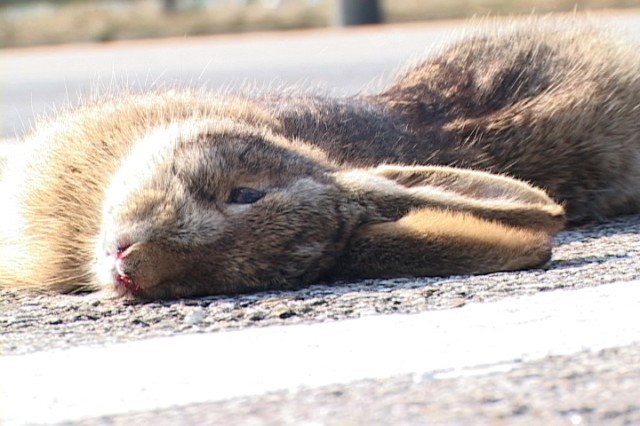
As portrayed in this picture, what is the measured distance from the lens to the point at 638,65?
683 centimetres

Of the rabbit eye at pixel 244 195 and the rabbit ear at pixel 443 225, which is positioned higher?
the rabbit eye at pixel 244 195

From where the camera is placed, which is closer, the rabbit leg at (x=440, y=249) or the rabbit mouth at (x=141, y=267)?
the rabbit mouth at (x=141, y=267)

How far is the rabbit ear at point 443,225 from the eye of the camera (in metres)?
4.65

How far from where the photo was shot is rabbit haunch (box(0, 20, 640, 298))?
4504 mm

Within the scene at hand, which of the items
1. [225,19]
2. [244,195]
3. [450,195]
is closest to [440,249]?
[450,195]

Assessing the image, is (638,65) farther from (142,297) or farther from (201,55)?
(201,55)

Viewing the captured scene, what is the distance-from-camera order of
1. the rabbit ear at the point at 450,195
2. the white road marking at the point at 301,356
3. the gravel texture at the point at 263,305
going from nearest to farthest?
the white road marking at the point at 301,356 < the gravel texture at the point at 263,305 < the rabbit ear at the point at 450,195

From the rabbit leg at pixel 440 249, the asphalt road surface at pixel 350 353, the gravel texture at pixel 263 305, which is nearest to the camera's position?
the asphalt road surface at pixel 350 353

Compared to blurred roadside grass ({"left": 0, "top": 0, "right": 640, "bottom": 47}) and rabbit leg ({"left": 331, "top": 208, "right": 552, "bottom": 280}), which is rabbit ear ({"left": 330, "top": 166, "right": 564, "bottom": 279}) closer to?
rabbit leg ({"left": 331, "top": 208, "right": 552, "bottom": 280})

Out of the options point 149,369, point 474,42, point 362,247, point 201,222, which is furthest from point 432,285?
point 474,42

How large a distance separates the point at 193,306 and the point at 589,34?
3.48 metres

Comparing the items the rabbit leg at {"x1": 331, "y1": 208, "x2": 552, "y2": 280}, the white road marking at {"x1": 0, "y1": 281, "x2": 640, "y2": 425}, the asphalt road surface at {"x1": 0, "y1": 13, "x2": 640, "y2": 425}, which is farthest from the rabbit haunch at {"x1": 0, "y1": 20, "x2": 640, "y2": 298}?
the white road marking at {"x1": 0, "y1": 281, "x2": 640, "y2": 425}

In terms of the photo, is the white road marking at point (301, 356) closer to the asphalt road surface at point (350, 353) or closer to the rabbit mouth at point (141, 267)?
the asphalt road surface at point (350, 353)

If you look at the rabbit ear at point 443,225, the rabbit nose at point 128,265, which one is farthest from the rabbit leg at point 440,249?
the rabbit nose at point 128,265
